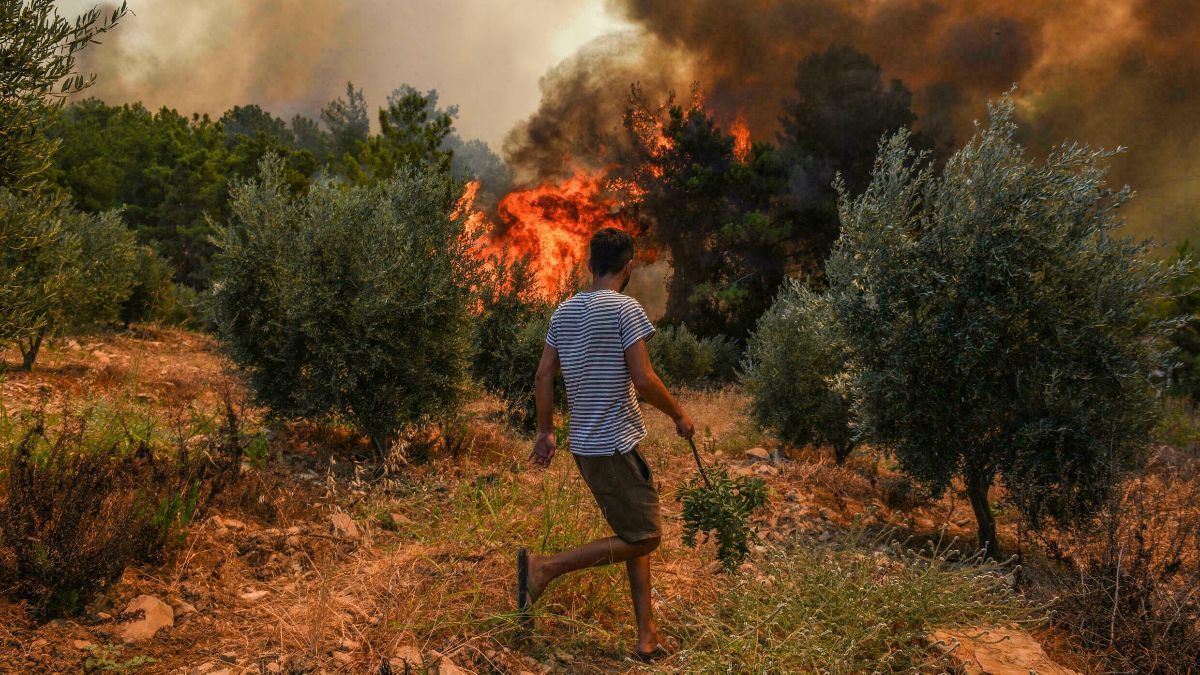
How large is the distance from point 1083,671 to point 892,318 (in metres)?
3.83

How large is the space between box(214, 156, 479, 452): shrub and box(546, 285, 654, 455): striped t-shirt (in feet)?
15.8

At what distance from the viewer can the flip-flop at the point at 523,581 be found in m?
4.32

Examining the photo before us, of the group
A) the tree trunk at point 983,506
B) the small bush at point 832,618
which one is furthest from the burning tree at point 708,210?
the small bush at point 832,618

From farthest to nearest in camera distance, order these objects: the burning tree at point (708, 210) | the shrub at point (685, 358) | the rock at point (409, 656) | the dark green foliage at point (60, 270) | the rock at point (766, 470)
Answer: the burning tree at point (708, 210) → the shrub at point (685, 358) → the rock at point (766, 470) → the dark green foliage at point (60, 270) → the rock at point (409, 656)

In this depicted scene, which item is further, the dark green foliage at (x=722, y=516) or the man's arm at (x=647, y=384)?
the dark green foliage at (x=722, y=516)

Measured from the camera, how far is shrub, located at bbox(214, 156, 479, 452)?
28.1ft

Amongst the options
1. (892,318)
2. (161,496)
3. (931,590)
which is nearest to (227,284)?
(161,496)

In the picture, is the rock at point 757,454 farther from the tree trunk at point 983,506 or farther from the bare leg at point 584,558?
the bare leg at point 584,558

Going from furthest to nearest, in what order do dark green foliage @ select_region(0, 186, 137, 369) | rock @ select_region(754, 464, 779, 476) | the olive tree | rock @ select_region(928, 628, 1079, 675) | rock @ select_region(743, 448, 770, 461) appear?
rock @ select_region(743, 448, 770, 461) → rock @ select_region(754, 464, 779, 476) → the olive tree → dark green foliage @ select_region(0, 186, 137, 369) → rock @ select_region(928, 628, 1079, 675)

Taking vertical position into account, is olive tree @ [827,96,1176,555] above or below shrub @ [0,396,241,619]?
above

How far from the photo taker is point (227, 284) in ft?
31.4

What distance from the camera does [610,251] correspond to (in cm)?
429

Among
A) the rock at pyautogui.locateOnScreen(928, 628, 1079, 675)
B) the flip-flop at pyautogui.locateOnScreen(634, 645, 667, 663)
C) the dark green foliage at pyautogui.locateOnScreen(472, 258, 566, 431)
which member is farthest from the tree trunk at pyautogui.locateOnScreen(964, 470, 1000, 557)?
the dark green foliage at pyautogui.locateOnScreen(472, 258, 566, 431)

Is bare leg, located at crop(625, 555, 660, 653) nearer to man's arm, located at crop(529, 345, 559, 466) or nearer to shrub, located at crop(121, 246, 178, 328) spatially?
man's arm, located at crop(529, 345, 559, 466)
